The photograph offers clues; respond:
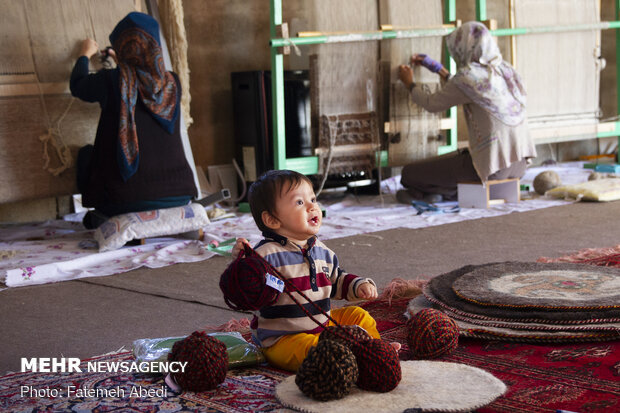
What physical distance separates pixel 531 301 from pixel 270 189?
0.76 metres

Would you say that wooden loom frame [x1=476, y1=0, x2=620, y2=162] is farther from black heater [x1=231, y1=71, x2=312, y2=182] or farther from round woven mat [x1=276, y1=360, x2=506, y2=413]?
round woven mat [x1=276, y1=360, x2=506, y2=413]

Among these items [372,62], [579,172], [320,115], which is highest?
[372,62]

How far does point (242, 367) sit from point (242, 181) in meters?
3.68

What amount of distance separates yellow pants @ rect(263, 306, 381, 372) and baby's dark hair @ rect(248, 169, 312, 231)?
0.28 meters

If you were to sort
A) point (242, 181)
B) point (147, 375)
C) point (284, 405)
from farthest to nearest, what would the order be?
point (242, 181) → point (147, 375) → point (284, 405)

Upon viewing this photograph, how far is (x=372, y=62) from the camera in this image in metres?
4.82

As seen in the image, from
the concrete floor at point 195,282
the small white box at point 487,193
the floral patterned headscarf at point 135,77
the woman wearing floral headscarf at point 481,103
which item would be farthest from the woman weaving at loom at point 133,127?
the small white box at point 487,193

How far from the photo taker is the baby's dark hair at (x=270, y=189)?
1879 millimetres

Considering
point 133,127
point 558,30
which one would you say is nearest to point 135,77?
point 133,127

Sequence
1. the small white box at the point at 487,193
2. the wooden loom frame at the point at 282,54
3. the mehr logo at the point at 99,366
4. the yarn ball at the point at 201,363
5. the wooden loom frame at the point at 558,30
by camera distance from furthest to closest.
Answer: the wooden loom frame at the point at 558,30 < the small white box at the point at 487,193 < the wooden loom frame at the point at 282,54 < the mehr logo at the point at 99,366 < the yarn ball at the point at 201,363

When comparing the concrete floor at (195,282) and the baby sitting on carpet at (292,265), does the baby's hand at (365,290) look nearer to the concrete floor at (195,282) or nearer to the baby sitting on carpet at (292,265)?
the baby sitting on carpet at (292,265)

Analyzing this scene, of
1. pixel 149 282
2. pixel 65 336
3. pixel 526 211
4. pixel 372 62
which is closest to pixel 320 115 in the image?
pixel 372 62

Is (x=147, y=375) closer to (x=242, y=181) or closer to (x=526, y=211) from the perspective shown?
(x=526, y=211)

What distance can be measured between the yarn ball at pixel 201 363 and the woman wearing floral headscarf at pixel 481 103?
10.6 ft
